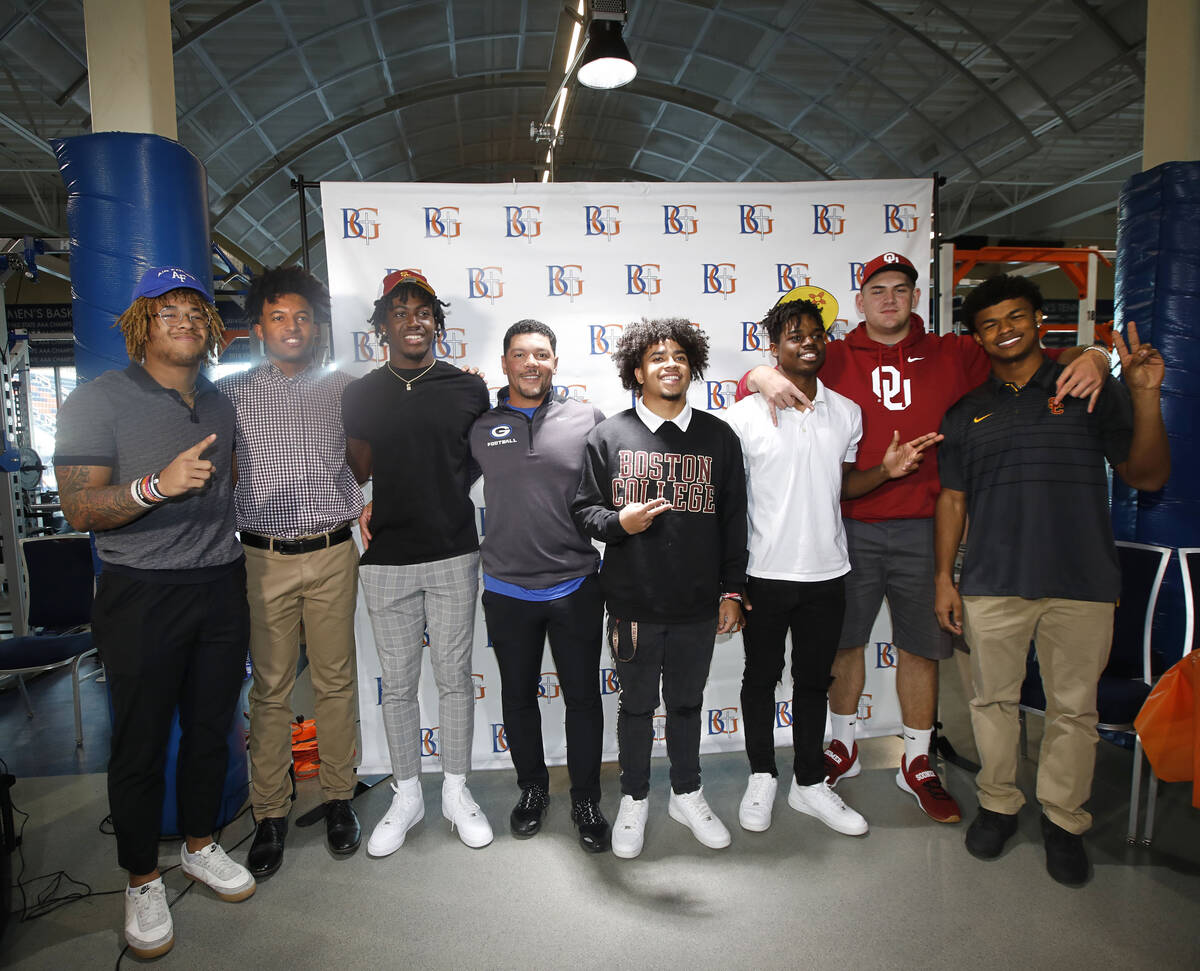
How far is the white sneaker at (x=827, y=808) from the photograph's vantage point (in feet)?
8.01

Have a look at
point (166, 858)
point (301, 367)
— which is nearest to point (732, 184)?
point (301, 367)

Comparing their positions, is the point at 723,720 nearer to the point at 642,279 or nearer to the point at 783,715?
the point at 783,715

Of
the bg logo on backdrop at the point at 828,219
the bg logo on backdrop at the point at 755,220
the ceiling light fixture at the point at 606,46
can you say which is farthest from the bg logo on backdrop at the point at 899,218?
the ceiling light fixture at the point at 606,46

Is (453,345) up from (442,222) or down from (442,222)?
down

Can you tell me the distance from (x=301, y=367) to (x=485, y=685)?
1.57 meters

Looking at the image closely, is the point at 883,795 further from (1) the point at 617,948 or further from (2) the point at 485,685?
(2) the point at 485,685

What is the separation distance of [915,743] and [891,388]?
1365 mm

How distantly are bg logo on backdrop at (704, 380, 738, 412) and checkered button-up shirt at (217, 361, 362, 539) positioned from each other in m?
1.60

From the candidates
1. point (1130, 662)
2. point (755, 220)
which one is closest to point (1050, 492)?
point (1130, 662)

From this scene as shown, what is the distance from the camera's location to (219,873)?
7.12 feet

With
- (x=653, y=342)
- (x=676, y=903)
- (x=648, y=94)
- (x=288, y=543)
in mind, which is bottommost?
(x=676, y=903)

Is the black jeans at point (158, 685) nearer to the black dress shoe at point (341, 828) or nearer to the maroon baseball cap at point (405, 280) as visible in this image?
the black dress shoe at point (341, 828)

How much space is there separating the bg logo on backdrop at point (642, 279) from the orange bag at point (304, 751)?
2.34m

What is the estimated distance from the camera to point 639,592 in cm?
224
